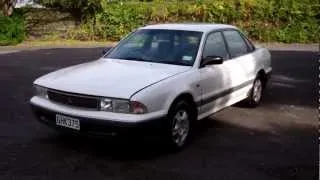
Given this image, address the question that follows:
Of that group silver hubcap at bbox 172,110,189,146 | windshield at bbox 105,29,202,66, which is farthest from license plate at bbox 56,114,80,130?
windshield at bbox 105,29,202,66

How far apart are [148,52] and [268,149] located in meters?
2.06

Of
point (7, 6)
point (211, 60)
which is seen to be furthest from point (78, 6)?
point (211, 60)

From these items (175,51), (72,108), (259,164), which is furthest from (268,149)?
(72,108)

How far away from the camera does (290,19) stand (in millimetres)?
21766

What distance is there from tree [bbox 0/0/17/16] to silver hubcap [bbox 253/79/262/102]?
1615cm

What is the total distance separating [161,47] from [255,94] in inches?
94.7

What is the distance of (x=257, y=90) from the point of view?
29.0 feet

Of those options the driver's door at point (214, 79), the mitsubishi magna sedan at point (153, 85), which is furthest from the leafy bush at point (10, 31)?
the driver's door at point (214, 79)

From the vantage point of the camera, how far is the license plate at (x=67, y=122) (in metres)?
5.80

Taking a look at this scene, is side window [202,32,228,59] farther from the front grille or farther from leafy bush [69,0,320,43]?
leafy bush [69,0,320,43]

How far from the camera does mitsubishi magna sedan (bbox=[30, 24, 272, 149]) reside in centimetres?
568

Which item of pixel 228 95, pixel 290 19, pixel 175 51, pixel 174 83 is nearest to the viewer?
pixel 174 83

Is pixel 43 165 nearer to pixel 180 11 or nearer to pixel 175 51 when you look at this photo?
pixel 175 51

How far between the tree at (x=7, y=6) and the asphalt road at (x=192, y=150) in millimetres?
14275
